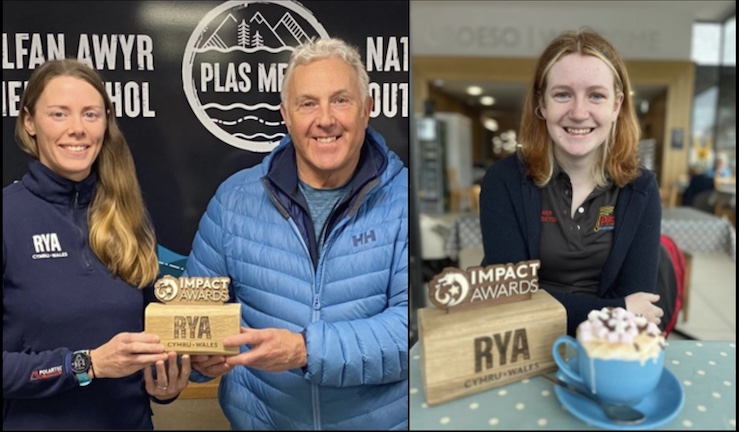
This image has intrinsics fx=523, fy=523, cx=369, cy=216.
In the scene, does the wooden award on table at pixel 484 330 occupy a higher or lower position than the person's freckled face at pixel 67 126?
lower

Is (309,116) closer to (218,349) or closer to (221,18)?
(221,18)

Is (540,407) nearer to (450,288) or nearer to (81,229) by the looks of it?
(450,288)

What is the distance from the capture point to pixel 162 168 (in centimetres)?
119

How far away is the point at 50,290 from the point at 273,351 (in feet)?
1.57

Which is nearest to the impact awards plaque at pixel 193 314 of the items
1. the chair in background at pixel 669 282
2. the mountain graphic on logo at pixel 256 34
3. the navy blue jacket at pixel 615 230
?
the mountain graphic on logo at pixel 256 34

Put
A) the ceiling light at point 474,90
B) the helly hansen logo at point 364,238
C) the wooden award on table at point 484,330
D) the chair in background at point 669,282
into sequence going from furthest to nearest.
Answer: the ceiling light at point 474,90 < the chair in background at point 669,282 < the helly hansen logo at point 364,238 < the wooden award on table at point 484,330

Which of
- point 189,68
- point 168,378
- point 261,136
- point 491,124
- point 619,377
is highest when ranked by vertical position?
point 491,124

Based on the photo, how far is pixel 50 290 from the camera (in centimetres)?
109

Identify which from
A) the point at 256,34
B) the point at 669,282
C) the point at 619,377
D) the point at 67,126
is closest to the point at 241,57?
the point at 256,34

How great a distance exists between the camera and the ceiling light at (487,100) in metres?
8.20

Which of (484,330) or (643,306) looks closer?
(484,330)

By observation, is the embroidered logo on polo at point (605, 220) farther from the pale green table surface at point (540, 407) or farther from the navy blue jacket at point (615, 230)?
the pale green table surface at point (540, 407)

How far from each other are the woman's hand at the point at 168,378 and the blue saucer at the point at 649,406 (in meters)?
0.79

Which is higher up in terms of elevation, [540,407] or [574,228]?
[574,228]
